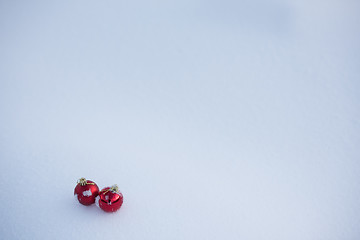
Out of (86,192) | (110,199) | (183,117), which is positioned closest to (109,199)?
(110,199)

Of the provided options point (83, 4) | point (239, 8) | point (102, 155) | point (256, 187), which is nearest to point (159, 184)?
point (102, 155)

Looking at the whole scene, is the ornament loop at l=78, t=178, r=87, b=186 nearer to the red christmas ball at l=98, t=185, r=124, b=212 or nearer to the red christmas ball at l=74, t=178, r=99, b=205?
the red christmas ball at l=74, t=178, r=99, b=205

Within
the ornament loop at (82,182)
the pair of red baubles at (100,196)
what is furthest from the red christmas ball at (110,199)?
the ornament loop at (82,182)

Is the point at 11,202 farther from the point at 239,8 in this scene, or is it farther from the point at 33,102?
the point at 239,8

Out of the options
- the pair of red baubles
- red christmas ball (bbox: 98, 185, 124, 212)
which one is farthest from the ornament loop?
red christmas ball (bbox: 98, 185, 124, 212)

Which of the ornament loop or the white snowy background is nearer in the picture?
the ornament loop

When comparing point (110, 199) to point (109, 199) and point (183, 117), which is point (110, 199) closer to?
point (109, 199)
